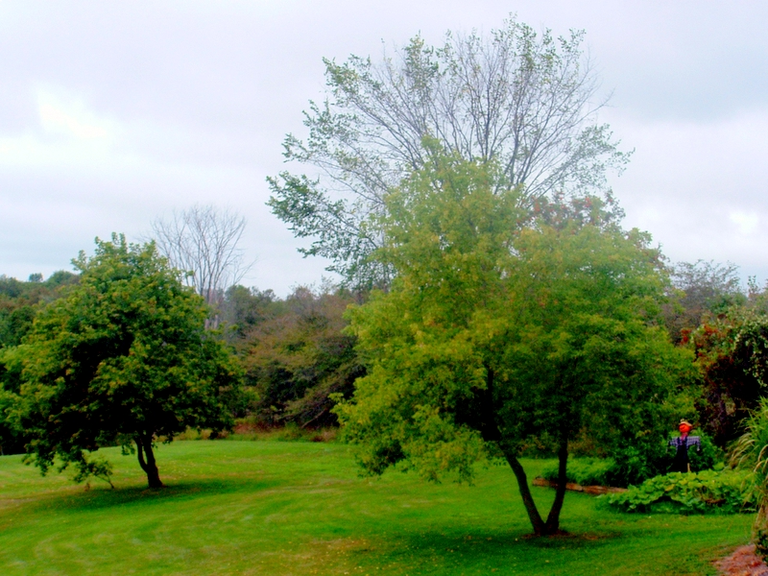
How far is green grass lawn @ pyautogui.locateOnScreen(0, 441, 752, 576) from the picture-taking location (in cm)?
1044

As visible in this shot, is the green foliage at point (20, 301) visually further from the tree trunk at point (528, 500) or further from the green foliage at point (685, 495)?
the green foliage at point (685, 495)

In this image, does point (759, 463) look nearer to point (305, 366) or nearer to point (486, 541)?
point (486, 541)

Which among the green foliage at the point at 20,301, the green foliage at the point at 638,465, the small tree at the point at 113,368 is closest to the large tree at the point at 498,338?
the green foliage at the point at 638,465

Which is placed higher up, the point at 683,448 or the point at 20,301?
the point at 20,301

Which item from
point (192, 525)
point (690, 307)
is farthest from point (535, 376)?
point (690, 307)

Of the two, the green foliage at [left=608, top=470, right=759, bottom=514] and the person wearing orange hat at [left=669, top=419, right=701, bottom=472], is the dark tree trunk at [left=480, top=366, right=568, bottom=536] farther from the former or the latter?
the person wearing orange hat at [left=669, top=419, right=701, bottom=472]

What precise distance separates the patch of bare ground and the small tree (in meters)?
14.8

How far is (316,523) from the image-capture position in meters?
15.5

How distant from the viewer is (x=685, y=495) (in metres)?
13.7

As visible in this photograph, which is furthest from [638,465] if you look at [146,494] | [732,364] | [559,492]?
[146,494]

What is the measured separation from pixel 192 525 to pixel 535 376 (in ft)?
29.4

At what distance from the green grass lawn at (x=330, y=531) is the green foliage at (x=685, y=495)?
48 cm

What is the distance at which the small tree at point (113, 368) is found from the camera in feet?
64.1

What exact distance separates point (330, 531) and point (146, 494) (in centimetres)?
941
